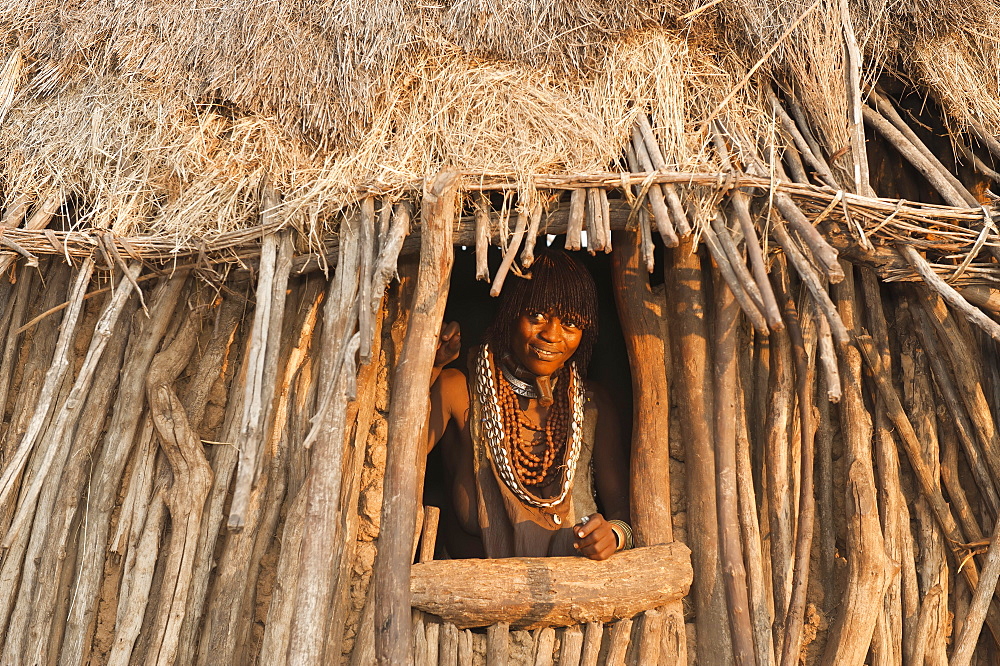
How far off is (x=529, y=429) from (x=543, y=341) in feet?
1.34

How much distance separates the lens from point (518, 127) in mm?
3881

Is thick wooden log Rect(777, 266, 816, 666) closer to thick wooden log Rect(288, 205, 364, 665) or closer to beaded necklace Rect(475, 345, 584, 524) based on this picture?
beaded necklace Rect(475, 345, 584, 524)

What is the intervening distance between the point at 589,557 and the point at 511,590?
14.2 inches

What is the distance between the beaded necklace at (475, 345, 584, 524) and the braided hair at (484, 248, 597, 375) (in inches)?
5.7

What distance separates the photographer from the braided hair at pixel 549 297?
465 centimetres


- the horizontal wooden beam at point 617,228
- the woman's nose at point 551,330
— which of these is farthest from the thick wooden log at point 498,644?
the horizontal wooden beam at point 617,228

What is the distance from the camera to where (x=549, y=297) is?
465 centimetres

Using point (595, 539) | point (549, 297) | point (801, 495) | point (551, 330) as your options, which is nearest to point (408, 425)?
point (595, 539)

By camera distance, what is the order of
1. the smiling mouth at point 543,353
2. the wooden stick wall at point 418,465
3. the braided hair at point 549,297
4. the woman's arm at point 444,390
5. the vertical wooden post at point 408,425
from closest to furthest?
the vertical wooden post at point 408,425 < the wooden stick wall at point 418,465 < the woman's arm at point 444,390 < the smiling mouth at point 543,353 < the braided hair at point 549,297

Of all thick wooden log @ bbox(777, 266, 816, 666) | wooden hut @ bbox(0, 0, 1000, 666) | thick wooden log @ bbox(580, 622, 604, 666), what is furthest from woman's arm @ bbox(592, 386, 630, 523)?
thick wooden log @ bbox(777, 266, 816, 666)

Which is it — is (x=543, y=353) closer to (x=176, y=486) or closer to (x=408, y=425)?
(x=408, y=425)

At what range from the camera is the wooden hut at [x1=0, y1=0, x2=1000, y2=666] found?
3697mm

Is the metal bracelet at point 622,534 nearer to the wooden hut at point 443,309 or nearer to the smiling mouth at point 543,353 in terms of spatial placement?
the wooden hut at point 443,309

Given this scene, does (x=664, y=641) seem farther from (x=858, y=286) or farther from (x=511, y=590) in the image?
(x=858, y=286)
